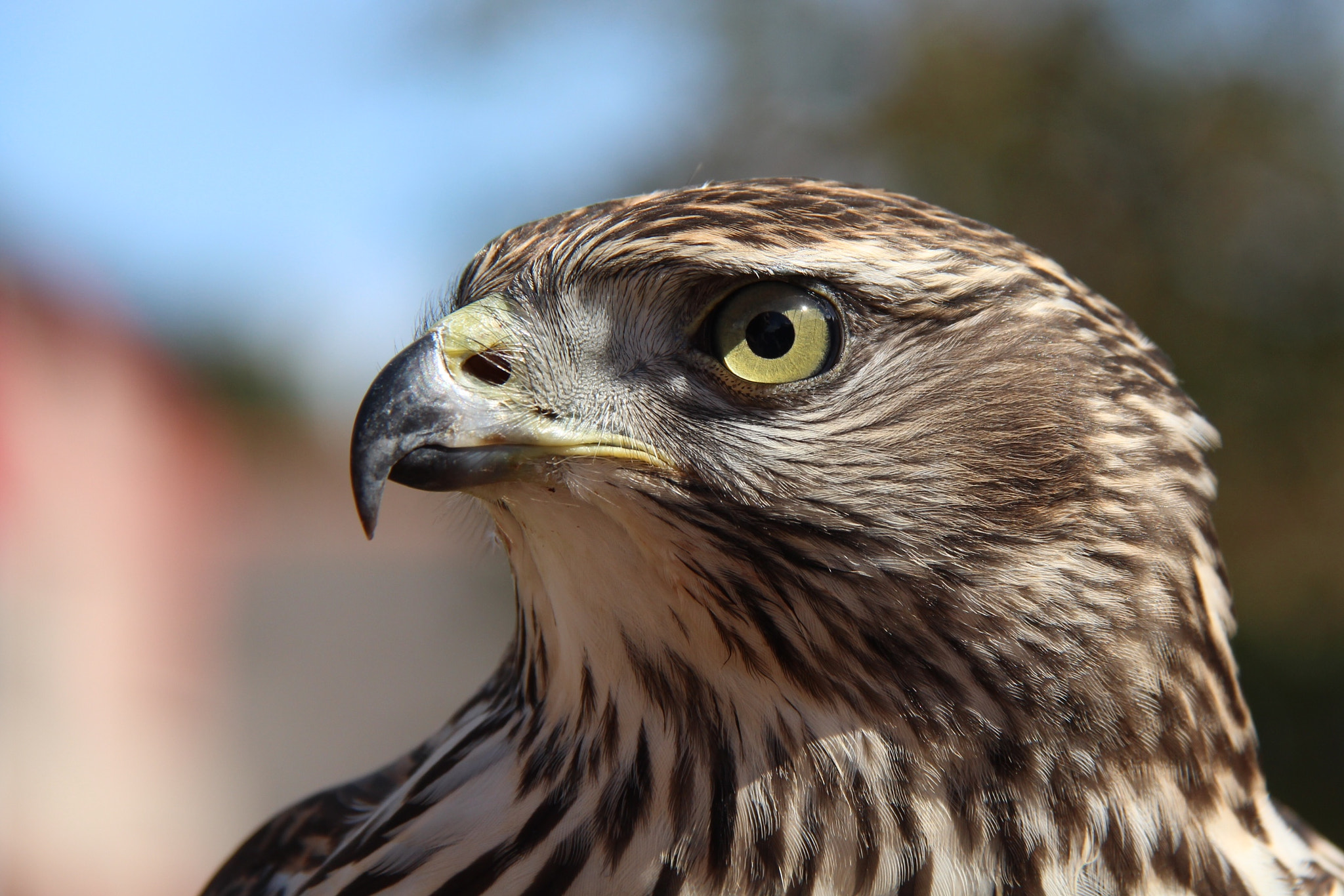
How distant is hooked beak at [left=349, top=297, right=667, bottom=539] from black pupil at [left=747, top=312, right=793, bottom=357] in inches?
8.3

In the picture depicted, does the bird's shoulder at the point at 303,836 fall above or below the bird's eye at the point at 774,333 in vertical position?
below

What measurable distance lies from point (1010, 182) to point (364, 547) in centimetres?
1638

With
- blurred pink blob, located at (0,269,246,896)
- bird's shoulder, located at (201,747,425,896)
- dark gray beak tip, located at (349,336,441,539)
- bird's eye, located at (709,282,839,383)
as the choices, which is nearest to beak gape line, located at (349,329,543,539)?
dark gray beak tip, located at (349,336,441,539)

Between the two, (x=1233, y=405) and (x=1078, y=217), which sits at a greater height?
(x=1078, y=217)

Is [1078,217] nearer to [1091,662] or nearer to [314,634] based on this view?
[1091,662]

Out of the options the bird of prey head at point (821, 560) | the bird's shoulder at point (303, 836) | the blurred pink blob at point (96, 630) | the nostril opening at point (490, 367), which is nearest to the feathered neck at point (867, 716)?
the bird of prey head at point (821, 560)

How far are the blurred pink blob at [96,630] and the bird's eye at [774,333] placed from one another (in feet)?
21.9

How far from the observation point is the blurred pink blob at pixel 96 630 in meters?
7.04

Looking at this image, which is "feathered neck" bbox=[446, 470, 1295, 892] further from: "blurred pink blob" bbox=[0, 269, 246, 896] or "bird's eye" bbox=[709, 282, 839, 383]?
"blurred pink blob" bbox=[0, 269, 246, 896]

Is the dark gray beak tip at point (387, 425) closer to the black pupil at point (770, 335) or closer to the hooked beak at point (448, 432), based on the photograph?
the hooked beak at point (448, 432)

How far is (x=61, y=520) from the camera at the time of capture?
8.01 metres

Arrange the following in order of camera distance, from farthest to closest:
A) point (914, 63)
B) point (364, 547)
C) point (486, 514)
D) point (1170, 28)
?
point (364, 547)
point (914, 63)
point (1170, 28)
point (486, 514)

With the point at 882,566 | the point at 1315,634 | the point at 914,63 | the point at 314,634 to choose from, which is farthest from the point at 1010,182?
the point at 314,634

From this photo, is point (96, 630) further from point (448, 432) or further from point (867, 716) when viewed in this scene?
point (867, 716)
